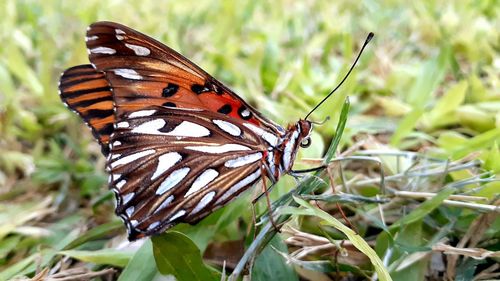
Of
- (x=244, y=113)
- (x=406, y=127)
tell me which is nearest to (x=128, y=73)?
(x=244, y=113)

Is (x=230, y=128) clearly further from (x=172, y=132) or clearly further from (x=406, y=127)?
(x=406, y=127)

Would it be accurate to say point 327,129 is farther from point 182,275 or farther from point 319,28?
point 319,28

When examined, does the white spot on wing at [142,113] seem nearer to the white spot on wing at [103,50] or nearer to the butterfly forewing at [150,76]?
the butterfly forewing at [150,76]

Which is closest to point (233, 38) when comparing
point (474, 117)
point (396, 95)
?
point (396, 95)

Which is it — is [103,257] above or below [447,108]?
below

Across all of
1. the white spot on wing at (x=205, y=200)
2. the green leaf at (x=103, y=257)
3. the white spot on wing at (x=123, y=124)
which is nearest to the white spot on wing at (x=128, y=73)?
the white spot on wing at (x=123, y=124)

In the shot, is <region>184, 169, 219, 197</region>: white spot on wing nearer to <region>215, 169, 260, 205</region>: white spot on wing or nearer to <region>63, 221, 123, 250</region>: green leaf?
<region>215, 169, 260, 205</region>: white spot on wing
